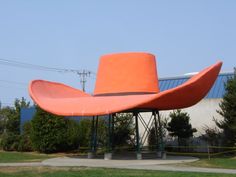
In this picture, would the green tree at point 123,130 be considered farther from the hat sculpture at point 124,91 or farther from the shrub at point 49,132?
the hat sculpture at point 124,91

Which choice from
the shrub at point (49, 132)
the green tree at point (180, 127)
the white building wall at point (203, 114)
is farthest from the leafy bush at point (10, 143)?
the white building wall at point (203, 114)

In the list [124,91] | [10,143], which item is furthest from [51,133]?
[124,91]

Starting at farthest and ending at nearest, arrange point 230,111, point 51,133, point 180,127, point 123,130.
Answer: point 123,130 → point 180,127 → point 51,133 → point 230,111

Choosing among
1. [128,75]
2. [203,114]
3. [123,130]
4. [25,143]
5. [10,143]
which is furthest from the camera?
[10,143]

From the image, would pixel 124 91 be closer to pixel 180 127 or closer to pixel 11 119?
pixel 180 127

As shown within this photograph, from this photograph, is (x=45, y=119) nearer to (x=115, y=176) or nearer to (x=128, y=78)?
(x=128, y=78)

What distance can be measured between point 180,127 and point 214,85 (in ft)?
20.5

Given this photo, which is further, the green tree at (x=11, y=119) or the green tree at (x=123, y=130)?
the green tree at (x=11, y=119)

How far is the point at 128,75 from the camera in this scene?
25.0 metres

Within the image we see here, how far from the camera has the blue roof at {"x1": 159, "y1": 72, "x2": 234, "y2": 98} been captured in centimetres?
3481

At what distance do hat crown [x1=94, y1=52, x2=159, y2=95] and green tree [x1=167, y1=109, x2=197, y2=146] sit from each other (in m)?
6.79

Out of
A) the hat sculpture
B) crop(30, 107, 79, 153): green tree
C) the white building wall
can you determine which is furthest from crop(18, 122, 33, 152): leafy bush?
the white building wall

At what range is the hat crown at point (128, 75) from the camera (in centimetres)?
2484

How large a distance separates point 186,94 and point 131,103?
9.00 feet
